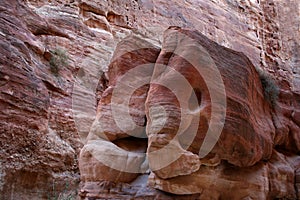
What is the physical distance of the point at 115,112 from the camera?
4.87m

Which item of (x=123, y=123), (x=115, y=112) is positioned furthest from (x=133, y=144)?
(x=115, y=112)

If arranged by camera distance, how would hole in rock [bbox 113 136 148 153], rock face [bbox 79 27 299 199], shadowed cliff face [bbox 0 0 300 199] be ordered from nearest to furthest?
rock face [bbox 79 27 299 199] → shadowed cliff face [bbox 0 0 300 199] → hole in rock [bbox 113 136 148 153]

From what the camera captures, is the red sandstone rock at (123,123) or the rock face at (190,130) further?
the red sandstone rock at (123,123)

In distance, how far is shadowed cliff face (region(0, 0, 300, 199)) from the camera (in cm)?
441

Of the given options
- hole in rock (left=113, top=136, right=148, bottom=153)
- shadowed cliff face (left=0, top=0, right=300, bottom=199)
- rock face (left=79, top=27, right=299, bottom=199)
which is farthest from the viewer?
hole in rock (left=113, top=136, right=148, bottom=153)

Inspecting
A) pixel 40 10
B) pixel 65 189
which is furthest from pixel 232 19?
pixel 65 189

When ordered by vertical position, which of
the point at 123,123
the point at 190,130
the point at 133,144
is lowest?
the point at 133,144

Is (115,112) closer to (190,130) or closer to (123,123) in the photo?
(123,123)

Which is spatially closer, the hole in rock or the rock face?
the rock face

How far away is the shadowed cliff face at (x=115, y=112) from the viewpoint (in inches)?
173

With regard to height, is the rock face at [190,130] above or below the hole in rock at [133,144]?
above

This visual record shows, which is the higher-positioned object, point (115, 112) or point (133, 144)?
point (115, 112)

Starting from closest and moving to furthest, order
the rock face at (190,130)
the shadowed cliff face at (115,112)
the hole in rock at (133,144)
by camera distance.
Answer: the rock face at (190,130) → the shadowed cliff face at (115,112) → the hole in rock at (133,144)

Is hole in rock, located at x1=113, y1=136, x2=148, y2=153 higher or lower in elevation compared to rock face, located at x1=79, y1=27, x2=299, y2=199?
lower
